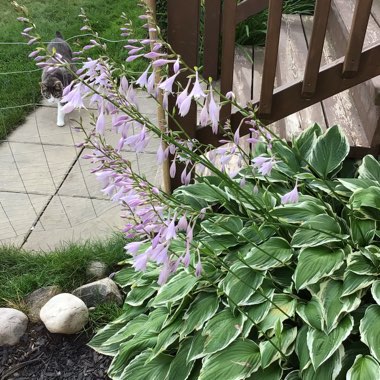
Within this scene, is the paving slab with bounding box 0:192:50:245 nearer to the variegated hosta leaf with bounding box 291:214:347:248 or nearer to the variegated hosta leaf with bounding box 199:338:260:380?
the variegated hosta leaf with bounding box 199:338:260:380

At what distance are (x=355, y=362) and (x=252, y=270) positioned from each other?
0.51 m

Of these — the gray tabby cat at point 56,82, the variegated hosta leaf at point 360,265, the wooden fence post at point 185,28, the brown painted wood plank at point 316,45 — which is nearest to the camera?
the variegated hosta leaf at point 360,265

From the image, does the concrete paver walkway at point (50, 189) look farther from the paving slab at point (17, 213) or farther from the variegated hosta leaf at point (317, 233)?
the variegated hosta leaf at point (317, 233)

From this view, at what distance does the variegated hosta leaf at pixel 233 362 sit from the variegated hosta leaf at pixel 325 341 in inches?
8.5

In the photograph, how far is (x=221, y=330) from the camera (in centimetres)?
202

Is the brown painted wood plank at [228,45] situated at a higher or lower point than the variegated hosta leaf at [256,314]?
higher

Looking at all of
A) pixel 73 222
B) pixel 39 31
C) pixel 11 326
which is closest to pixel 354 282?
pixel 11 326

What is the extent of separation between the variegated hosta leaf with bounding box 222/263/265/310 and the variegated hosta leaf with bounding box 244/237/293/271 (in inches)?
1.3

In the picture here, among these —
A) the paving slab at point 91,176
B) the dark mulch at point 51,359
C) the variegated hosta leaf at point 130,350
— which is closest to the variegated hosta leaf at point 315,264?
the variegated hosta leaf at point 130,350

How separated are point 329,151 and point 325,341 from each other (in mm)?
1023

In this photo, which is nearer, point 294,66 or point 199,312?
point 199,312

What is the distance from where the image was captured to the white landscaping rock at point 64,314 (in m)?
2.51

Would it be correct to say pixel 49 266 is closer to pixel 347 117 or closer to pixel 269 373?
pixel 269 373

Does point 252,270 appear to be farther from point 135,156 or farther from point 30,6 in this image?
point 30,6
